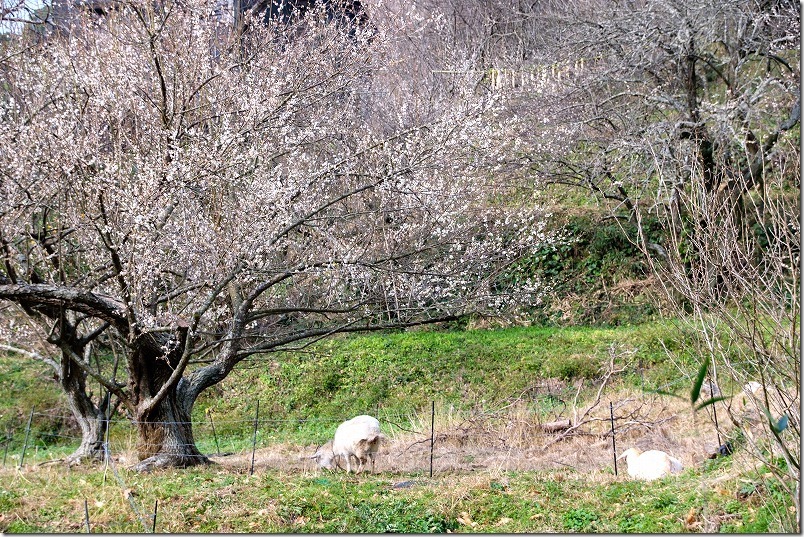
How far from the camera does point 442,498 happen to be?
6164 millimetres

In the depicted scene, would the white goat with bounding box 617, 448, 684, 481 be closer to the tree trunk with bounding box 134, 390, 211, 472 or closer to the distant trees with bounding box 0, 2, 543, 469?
the distant trees with bounding box 0, 2, 543, 469

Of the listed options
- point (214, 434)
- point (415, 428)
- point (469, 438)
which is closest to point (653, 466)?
point (469, 438)

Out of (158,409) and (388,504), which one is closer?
(388,504)

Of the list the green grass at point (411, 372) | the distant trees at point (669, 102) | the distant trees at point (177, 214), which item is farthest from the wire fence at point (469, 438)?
the distant trees at point (669, 102)

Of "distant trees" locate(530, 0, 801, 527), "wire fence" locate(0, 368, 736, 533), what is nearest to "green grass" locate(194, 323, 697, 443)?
"wire fence" locate(0, 368, 736, 533)

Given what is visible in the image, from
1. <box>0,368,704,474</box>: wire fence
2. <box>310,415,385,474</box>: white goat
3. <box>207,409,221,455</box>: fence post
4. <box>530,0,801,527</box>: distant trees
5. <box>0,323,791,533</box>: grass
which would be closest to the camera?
<box>0,323,791,533</box>: grass

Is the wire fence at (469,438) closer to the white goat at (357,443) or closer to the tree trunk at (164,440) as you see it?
the tree trunk at (164,440)

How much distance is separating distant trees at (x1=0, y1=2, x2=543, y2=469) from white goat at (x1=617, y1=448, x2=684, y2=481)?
9.05 feet

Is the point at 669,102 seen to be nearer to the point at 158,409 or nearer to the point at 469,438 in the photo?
the point at 469,438

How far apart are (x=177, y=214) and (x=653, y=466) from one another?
5727mm

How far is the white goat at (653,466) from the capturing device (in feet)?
22.1

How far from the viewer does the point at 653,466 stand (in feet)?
22.3

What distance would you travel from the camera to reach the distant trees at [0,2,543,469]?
23.9 feet

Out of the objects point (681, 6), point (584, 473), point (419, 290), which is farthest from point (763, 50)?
point (584, 473)
